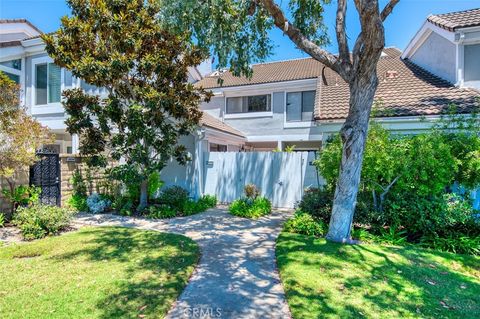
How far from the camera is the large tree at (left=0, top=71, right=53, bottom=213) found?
7.67 m

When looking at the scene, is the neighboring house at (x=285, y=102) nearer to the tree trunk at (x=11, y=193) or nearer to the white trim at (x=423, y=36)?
the white trim at (x=423, y=36)

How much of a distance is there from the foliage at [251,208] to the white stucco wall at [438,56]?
9.33 m

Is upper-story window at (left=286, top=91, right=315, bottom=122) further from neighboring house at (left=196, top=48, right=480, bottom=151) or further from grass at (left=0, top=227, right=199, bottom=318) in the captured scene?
grass at (left=0, top=227, right=199, bottom=318)

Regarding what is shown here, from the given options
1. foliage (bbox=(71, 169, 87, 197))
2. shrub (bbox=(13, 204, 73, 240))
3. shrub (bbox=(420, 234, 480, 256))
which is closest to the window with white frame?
foliage (bbox=(71, 169, 87, 197))

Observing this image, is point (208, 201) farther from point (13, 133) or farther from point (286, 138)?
point (13, 133)

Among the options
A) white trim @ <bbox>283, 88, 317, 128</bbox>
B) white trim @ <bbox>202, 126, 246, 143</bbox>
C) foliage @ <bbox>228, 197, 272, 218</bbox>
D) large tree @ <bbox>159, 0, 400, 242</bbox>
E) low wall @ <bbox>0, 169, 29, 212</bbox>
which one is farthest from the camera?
white trim @ <bbox>283, 88, 317, 128</bbox>

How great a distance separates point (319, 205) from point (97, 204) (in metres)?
8.22

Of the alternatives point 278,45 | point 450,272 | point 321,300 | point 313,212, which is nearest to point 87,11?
point 278,45

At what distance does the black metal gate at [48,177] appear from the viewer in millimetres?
10038

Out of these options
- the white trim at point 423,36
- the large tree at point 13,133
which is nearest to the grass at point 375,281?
the large tree at point 13,133

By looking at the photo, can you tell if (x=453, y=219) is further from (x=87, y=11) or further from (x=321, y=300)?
(x=87, y=11)

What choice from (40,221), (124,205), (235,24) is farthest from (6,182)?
(235,24)

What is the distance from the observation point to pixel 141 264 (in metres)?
5.44

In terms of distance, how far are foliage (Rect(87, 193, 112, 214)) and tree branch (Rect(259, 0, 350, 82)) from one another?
8.97m
